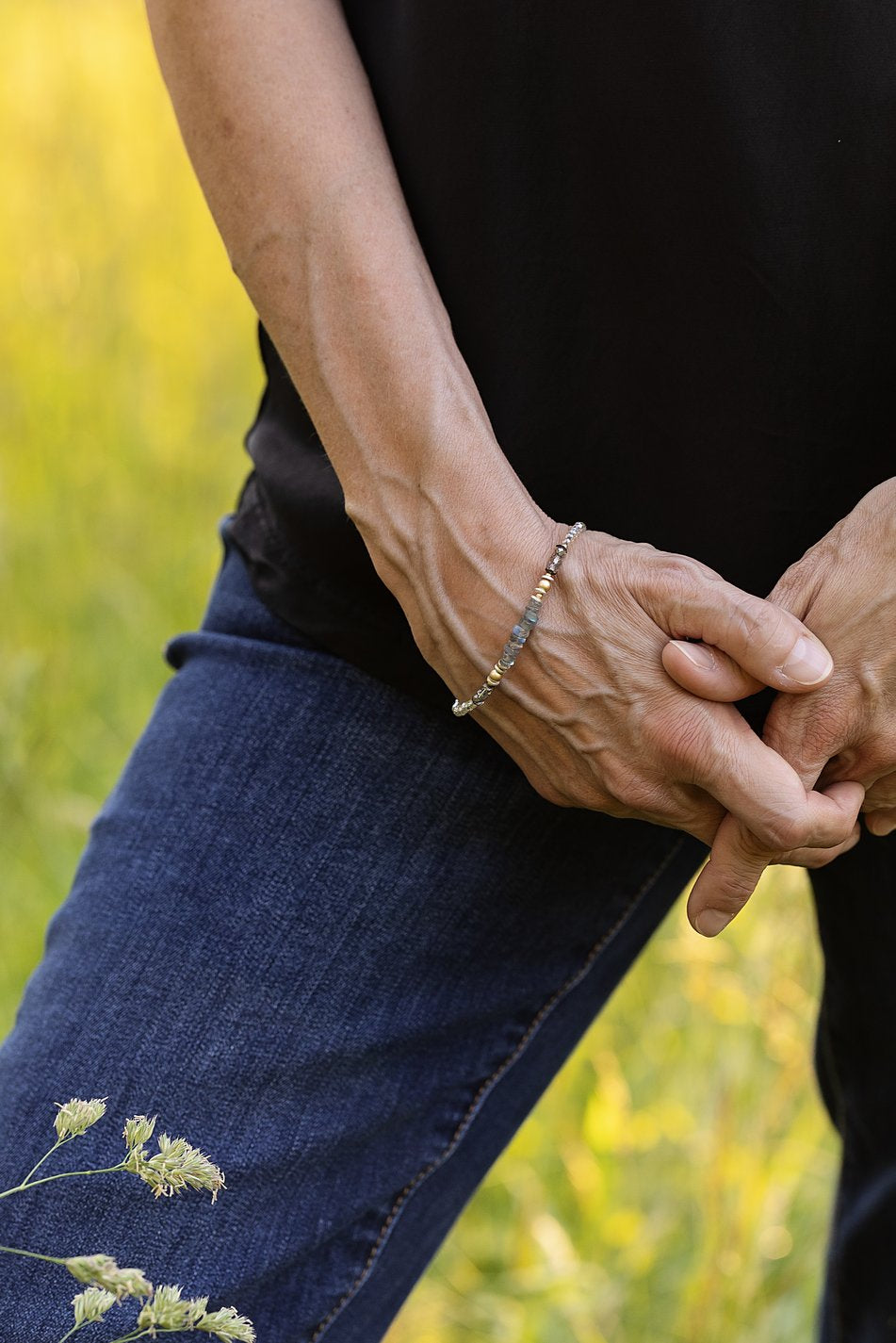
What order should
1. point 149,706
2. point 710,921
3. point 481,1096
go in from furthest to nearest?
point 149,706
point 481,1096
point 710,921

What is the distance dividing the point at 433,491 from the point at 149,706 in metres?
1.98

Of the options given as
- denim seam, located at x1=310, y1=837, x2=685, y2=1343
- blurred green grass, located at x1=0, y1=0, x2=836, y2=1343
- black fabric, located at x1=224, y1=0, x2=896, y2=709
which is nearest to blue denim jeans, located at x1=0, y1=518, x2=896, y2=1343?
denim seam, located at x1=310, y1=837, x2=685, y2=1343

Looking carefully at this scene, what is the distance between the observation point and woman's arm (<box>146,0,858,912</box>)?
944 millimetres

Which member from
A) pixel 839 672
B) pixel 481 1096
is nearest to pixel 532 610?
pixel 839 672

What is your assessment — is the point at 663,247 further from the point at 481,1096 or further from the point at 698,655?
the point at 481,1096

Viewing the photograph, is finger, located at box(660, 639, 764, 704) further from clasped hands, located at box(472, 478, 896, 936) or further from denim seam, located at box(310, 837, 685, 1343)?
denim seam, located at box(310, 837, 685, 1343)

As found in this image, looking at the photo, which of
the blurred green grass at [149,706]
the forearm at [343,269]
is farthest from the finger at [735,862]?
the blurred green grass at [149,706]

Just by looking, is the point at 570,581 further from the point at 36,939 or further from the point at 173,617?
the point at 173,617

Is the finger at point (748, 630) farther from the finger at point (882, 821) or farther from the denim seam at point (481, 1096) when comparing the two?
the denim seam at point (481, 1096)

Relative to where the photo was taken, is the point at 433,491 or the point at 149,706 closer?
the point at 433,491

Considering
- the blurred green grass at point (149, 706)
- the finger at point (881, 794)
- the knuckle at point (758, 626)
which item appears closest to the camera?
the knuckle at point (758, 626)

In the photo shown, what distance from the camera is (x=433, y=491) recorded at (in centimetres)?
97

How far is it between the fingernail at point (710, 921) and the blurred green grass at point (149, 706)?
33.5 inches

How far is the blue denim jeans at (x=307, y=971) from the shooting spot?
1003 mm
